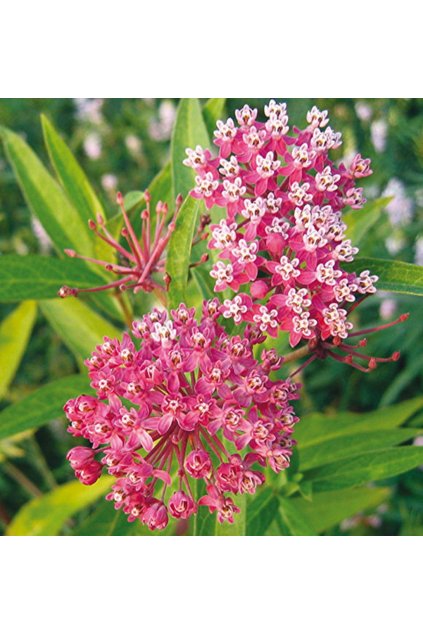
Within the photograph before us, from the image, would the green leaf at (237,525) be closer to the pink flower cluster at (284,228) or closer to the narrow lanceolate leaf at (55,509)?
the pink flower cluster at (284,228)

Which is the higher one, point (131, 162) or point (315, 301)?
point (315, 301)

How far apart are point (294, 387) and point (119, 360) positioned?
20cm

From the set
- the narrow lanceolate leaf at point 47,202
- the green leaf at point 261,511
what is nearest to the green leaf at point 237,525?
the green leaf at point 261,511

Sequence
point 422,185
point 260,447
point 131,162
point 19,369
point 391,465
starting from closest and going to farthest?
point 260,447, point 391,465, point 422,185, point 19,369, point 131,162

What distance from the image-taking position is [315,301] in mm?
806

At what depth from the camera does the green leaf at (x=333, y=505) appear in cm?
131

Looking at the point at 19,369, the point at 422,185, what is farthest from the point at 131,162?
the point at 422,185

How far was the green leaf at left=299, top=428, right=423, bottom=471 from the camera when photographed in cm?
114

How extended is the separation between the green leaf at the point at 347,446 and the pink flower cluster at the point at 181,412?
34 cm

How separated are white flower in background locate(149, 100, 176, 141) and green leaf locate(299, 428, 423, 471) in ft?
4.88

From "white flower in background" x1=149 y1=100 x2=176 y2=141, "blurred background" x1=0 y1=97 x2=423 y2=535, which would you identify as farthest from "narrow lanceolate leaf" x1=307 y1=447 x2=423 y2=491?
"white flower in background" x1=149 y1=100 x2=176 y2=141
